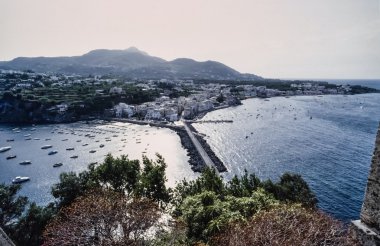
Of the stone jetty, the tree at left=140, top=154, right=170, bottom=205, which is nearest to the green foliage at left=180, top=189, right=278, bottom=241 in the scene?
the tree at left=140, top=154, right=170, bottom=205

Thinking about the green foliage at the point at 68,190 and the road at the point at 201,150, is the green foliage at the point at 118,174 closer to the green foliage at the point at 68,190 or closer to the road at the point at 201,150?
the green foliage at the point at 68,190

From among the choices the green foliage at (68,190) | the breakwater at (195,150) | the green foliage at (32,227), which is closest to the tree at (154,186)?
the green foliage at (68,190)

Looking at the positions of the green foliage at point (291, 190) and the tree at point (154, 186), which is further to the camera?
the green foliage at point (291, 190)

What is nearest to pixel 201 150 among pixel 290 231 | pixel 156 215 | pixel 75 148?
pixel 75 148

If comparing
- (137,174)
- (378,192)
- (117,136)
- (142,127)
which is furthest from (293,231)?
(142,127)

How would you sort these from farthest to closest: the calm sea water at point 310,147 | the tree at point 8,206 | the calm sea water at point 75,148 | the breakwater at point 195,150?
the breakwater at point 195,150
the calm sea water at point 75,148
the calm sea water at point 310,147
the tree at point 8,206
